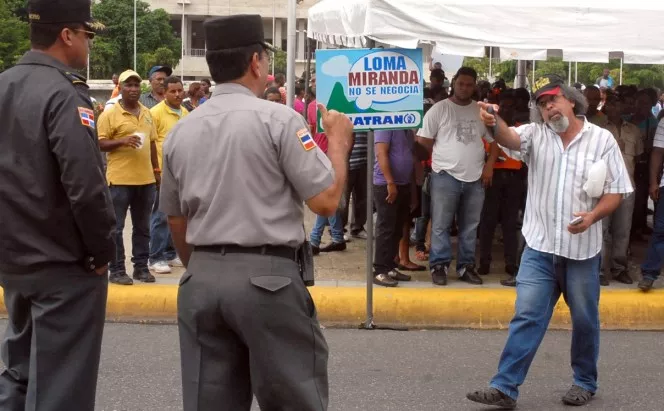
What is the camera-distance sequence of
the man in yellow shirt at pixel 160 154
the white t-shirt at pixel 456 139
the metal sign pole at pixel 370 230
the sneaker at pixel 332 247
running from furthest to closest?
the sneaker at pixel 332 247 → the man in yellow shirt at pixel 160 154 → the white t-shirt at pixel 456 139 → the metal sign pole at pixel 370 230

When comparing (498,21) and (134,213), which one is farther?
(134,213)

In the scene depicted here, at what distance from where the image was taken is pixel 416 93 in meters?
6.85

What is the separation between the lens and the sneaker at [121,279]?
7.71m

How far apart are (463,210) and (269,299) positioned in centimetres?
501

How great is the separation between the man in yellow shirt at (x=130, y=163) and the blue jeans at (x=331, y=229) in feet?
6.28

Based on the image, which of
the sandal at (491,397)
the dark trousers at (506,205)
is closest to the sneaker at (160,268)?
the dark trousers at (506,205)

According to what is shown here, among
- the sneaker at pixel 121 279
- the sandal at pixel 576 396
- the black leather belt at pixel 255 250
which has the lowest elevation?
the sandal at pixel 576 396

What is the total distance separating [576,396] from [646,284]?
2.63 m

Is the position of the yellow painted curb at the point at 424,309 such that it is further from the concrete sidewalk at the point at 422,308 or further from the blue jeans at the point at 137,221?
the blue jeans at the point at 137,221

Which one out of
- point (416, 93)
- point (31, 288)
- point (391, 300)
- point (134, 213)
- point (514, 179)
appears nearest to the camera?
point (31, 288)

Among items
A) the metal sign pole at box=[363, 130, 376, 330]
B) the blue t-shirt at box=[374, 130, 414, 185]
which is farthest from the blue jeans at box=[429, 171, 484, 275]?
the metal sign pole at box=[363, 130, 376, 330]

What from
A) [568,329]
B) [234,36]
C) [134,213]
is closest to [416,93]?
[568,329]

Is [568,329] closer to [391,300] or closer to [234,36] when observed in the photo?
[391,300]

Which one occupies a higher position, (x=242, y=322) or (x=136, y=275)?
(x=242, y=322)
